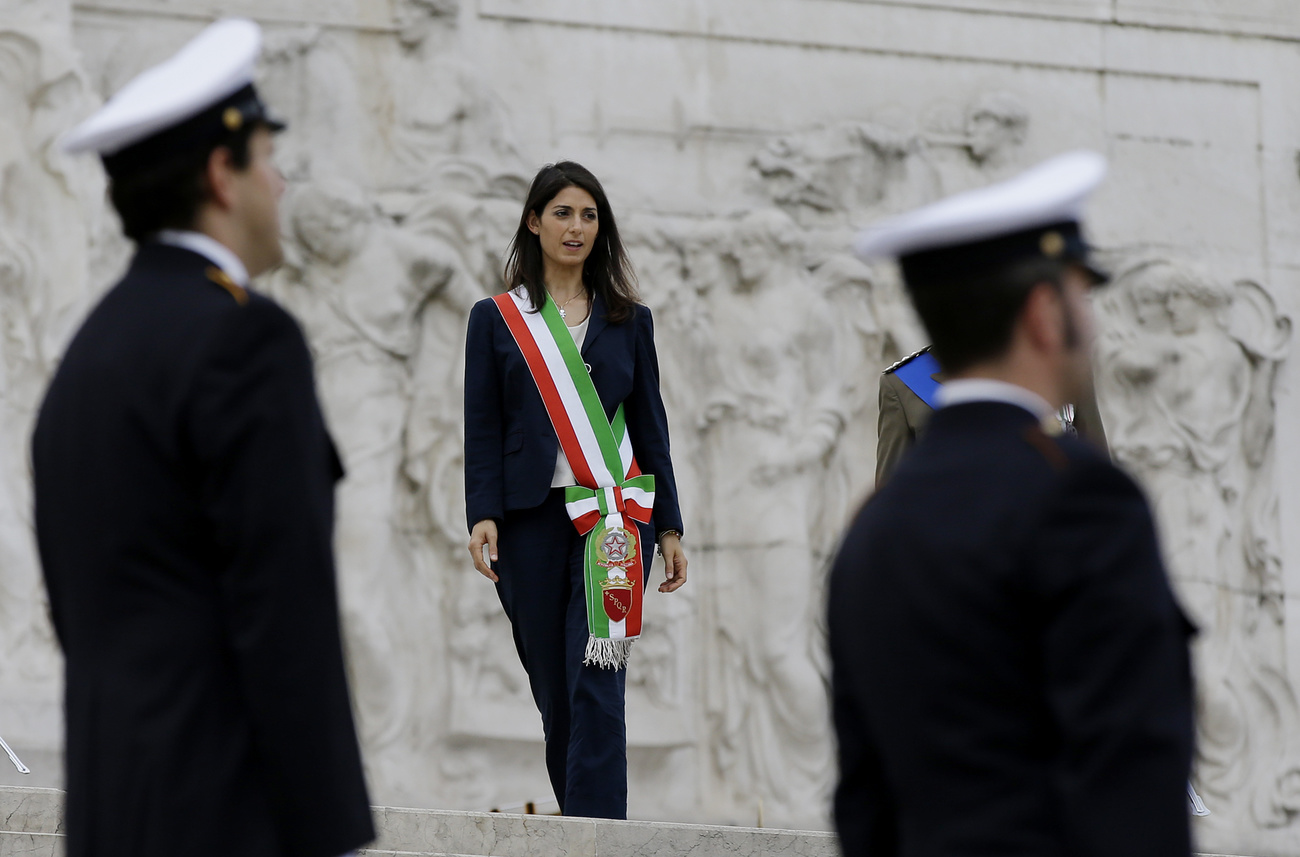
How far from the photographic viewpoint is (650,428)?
4.93 meters

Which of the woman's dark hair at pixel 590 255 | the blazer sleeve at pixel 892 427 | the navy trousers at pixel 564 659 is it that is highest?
the woman's dark hair at pixel 590 255

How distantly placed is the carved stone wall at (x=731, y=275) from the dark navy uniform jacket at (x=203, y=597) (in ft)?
16.9

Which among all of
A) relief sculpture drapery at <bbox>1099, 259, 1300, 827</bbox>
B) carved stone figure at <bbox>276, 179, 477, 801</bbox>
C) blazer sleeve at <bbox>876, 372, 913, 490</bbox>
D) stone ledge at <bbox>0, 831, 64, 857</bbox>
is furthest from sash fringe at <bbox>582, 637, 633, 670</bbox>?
relief sculpture drapery at <bbox>1099, 259, 1300, 827</bbox>

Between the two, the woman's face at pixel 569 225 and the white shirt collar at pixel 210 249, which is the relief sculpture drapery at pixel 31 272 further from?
the white shirt collar at pixel 210 249

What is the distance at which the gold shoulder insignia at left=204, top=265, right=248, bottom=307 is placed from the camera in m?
2.22

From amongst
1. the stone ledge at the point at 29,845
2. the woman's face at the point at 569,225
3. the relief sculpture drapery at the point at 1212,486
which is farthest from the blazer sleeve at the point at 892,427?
the relief sculpture drapery at the point at 1212,486

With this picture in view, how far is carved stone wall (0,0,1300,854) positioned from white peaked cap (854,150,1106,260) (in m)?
5.56

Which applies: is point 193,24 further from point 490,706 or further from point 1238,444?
point 1238,444

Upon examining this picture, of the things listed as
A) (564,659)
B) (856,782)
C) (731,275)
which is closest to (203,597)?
(856,782)

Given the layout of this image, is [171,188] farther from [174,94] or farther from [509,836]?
[509,836]

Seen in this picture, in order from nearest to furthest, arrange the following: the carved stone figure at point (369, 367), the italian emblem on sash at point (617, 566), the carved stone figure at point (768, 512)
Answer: the italian emblem on sash at point (617, 566) < the carved stone figure at point (369, 367) < the carved stone figure at point (768, 512)

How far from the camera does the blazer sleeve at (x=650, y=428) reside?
16.1 ft

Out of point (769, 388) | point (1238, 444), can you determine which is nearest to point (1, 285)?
point (769, 388)

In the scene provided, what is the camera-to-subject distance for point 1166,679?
6.15 ft
